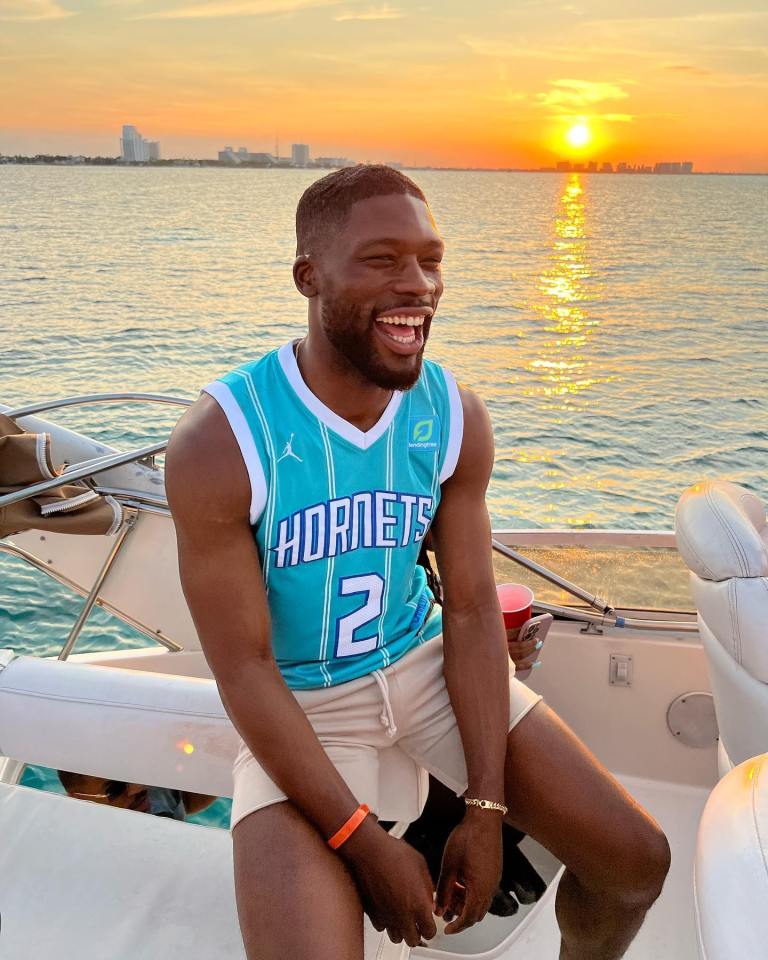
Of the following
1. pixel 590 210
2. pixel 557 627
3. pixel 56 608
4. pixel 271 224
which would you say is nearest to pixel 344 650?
pixel 557 627

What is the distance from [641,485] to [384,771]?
29.2 feet

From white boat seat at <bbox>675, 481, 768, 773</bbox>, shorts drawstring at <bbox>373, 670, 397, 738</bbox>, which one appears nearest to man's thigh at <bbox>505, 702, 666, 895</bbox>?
shorts drawstring at <bbox>373, 670, 397, 738</bbox>

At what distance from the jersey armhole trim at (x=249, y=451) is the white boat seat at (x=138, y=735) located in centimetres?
52

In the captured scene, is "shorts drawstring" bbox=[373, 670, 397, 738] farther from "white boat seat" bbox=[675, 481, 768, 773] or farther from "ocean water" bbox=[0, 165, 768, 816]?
"ocean water" bbox=[0, 165, 768, 816]

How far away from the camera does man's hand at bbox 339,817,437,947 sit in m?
1.65

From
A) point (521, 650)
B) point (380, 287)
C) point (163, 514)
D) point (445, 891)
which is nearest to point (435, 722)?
point (445, 891)

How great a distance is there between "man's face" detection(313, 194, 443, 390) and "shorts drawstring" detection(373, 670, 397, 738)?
2.01 ft

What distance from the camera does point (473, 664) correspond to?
6.51 feet

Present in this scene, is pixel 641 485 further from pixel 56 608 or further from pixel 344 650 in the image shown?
pixel 344 650

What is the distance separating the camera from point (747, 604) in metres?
2.13

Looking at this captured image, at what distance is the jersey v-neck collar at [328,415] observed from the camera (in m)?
1.88

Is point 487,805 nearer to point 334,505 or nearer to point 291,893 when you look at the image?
point 291,893

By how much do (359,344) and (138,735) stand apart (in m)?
0.98

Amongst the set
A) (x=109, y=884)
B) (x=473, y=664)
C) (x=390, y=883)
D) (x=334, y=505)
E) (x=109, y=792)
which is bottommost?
(x=109, y=792)
